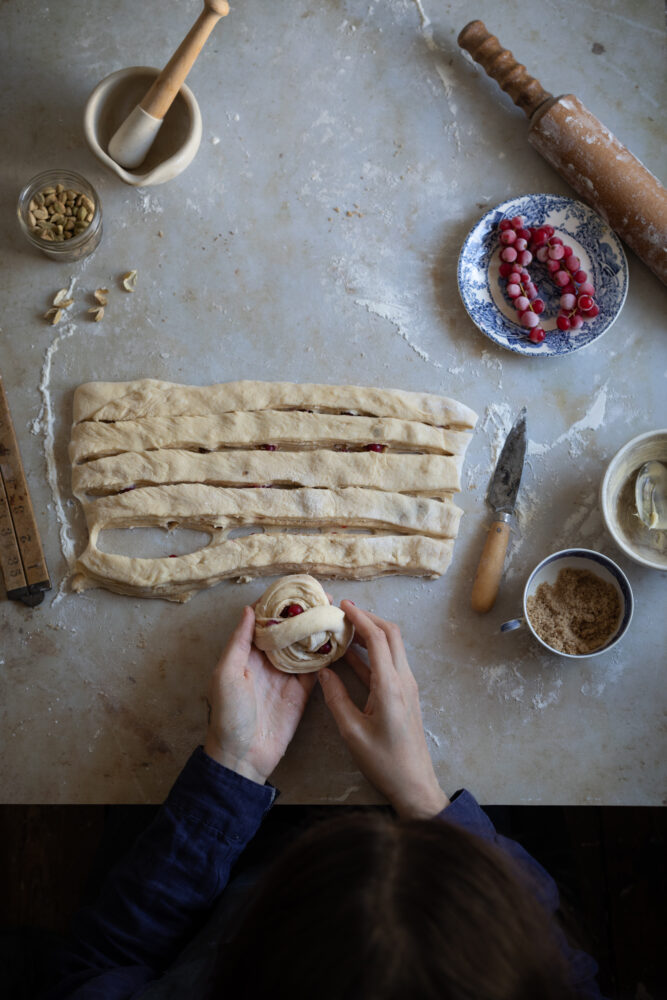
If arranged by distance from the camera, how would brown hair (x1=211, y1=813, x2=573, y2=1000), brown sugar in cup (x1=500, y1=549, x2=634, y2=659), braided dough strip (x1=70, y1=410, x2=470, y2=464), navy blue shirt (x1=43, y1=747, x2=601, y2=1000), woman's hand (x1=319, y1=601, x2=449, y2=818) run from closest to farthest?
1. brown hair (x1=211, y1=813, x2=573, y2=1000)
2. navy blue shirt (x1=43, y1=747, x2=601, y2=1000)
3. woman's hand (x1=319, y1=601, x2=449, y2=818)
4. brown sugar in cup (x1=500, y1=549, x2=634, y2=659)
5. braided dough strip (x1=70, y1=410, x2=470, y2=464)

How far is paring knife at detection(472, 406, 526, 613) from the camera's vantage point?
176 centimetres

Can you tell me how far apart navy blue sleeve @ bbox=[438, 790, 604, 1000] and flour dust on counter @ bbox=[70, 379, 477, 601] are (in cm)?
52

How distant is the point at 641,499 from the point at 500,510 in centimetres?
33

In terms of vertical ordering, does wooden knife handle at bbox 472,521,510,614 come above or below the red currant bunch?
below

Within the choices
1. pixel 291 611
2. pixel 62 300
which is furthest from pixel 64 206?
pixel 291 611

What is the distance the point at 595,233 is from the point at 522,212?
19cm

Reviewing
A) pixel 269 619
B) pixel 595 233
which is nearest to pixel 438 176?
pixel 595 233

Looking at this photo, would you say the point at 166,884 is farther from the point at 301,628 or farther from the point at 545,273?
the point at 545,273

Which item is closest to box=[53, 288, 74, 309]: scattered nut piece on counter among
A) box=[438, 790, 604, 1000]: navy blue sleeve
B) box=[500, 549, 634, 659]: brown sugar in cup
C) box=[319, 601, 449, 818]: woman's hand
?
box=[319, 601, 449, 818]: woman's hand

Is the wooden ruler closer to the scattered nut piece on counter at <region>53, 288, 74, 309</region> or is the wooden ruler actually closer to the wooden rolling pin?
the scattered nut piece on counter at <region>53, 288, 74, 309</region>

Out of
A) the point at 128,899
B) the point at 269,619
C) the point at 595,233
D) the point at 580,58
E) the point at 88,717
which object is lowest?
the point at 88,717

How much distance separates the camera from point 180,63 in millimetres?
1669

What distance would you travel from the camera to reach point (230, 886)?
165cm

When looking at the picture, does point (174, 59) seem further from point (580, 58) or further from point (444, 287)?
point (580, 58)
